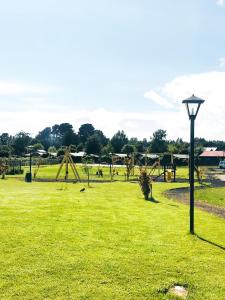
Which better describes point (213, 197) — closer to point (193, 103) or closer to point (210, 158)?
point (193, 103)

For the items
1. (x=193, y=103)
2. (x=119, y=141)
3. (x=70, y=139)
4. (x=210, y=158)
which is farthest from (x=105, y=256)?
(x=70, y=139)

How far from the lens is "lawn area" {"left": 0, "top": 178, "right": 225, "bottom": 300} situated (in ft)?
23.1

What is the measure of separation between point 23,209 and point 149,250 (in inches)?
266

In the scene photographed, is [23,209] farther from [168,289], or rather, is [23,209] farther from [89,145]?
[89,145]

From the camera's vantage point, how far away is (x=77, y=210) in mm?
15047

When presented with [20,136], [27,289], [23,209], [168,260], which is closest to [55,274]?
[27,289]

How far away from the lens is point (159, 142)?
384 ft

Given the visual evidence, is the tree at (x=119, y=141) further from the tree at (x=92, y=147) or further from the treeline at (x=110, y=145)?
the tree at (x=92, y=147)

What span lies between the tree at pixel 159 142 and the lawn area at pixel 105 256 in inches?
3830

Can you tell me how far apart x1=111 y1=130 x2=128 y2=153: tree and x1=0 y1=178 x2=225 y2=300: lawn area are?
110m

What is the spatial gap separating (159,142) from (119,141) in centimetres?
1844

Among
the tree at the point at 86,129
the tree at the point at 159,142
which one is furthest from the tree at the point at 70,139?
the tree at the point at 159,142

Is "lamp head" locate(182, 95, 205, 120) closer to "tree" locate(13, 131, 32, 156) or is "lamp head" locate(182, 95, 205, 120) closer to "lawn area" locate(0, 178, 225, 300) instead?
"lawn area" locate(0, 178, 225, 300)

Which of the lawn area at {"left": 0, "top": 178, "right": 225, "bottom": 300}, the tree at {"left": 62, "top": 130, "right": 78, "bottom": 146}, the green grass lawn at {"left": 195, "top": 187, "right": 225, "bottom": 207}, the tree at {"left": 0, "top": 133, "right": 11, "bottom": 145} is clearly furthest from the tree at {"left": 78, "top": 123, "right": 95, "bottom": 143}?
the lawn area at {"left": 0, "top": 178, "right": 225, "bottom": 300}
